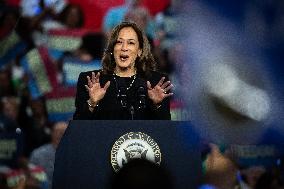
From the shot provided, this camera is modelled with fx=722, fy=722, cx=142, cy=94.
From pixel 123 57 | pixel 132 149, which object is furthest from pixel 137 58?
pixel 132 149

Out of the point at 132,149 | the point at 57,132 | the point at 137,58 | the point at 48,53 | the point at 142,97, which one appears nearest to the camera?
the point at 132,149

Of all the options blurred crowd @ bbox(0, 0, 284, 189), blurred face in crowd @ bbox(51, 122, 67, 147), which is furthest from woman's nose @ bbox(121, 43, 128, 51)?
blurred crowd @ bbox(0, 0, 284, 189)

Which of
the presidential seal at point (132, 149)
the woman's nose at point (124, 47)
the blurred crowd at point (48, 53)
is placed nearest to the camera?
the presidential seal at point (132, 149)

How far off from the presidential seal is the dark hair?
0.52 meters

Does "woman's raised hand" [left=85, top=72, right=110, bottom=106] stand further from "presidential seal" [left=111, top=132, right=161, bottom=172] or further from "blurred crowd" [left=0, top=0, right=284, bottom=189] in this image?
"blurred crowd" [left=0, top=0, right=284, bottom=189]

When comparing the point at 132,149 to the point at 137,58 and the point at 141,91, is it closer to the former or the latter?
the point at 141,91

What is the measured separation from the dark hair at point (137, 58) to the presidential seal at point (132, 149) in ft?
1.70

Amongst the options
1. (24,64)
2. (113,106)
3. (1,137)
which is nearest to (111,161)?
(113,106)

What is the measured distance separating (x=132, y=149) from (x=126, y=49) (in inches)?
22.4

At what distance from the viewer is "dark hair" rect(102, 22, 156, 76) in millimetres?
3109

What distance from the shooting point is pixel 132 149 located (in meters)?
2.65

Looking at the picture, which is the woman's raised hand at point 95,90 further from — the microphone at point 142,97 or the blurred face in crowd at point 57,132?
the blurred face in crowd at point 57,132

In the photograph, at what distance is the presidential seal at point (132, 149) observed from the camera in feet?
8.68

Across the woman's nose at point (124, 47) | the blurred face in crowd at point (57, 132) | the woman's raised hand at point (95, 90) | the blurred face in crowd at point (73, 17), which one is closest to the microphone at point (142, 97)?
the woman's raised hand at point (95, 90)
